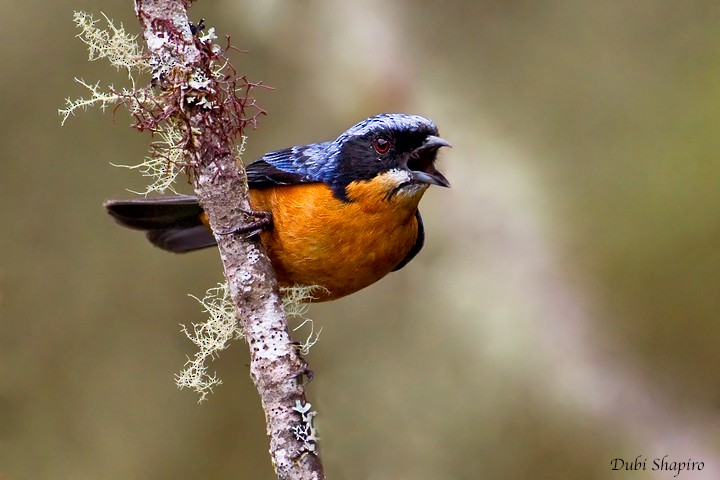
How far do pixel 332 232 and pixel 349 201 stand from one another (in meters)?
0.19

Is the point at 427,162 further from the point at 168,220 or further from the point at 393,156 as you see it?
the point at 168,220

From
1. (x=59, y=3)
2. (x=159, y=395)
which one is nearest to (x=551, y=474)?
(x=159, y=395)

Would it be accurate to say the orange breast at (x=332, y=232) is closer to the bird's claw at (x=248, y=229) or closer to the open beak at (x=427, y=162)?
the open beak at (x=427, y=162)

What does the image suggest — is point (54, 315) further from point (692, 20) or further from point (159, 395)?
point (692, 20)

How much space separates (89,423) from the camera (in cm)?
589

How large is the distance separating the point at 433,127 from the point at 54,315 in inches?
129

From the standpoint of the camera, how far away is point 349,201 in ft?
14.5

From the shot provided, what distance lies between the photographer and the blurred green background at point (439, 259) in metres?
5.68

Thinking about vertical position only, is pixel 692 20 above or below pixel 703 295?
above

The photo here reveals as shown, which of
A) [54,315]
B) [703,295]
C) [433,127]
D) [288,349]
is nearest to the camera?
[288,349]

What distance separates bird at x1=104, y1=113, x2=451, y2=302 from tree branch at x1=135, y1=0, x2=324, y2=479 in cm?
69

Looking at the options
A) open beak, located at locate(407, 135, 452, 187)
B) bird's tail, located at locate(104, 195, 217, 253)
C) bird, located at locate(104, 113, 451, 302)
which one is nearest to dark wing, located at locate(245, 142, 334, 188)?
bird, located at locate(104, 113, 451, 302)

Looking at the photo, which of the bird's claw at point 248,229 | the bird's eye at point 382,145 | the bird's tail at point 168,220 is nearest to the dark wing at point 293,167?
the bird's eye at point 382,145

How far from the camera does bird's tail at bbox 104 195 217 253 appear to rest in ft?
17.4
